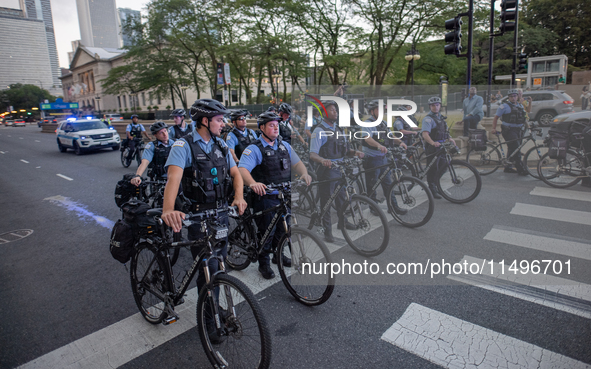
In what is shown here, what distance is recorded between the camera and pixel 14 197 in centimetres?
1016

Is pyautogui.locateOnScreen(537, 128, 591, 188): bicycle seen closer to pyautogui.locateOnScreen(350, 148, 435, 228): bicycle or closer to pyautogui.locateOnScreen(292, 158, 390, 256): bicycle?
pyautogui.locateOnScreen(350, 148, 435, 228): bicycle

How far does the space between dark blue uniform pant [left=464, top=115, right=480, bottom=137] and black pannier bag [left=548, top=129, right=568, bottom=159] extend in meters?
1.05

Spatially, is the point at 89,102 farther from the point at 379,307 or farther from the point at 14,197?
the point at 379,307

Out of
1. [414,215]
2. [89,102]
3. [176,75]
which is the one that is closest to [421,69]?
[176,75]

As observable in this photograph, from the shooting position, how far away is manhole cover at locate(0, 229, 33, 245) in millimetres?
6656

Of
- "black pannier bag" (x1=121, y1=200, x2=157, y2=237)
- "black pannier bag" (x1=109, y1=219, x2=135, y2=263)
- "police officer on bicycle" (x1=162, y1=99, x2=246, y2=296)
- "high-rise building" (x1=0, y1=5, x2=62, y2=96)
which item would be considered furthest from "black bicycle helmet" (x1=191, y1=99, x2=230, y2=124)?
"high-rise building" (x1=0, y1=5, x2=62, y2=96)

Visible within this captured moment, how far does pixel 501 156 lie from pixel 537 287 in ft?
14.7

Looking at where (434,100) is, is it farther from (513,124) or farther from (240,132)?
(240,132)

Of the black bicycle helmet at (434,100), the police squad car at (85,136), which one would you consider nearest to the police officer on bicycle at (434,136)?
the black bicycle helmet at (434,100)

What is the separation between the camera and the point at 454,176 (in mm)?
6559

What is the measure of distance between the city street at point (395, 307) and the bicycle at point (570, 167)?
0.21m

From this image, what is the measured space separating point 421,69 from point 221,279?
32.7 m

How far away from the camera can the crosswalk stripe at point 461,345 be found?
2955mm

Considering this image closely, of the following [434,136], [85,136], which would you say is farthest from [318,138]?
[85,136]
